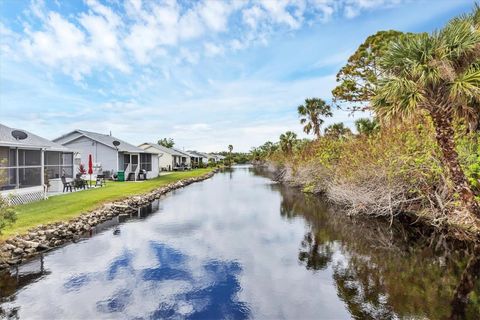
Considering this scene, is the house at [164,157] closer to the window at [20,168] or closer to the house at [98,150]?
the house at [98,150]

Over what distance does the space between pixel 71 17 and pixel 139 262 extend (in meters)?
15.4

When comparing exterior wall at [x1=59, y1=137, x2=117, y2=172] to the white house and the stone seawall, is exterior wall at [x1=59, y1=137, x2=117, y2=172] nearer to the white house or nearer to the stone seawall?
the stone seawall

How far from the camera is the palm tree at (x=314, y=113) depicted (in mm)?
43969

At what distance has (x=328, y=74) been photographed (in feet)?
93.8

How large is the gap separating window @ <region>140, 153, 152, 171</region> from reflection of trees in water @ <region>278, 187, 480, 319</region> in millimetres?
26036

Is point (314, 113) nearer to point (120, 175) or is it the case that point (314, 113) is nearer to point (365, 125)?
point (365, 125)

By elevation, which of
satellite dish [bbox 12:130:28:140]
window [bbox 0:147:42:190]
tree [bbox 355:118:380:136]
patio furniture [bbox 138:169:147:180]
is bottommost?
patio furniture [bbox 138:169:147:180]

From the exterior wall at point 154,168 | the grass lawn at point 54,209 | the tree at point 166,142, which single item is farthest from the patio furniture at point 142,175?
the tree at point 166,142

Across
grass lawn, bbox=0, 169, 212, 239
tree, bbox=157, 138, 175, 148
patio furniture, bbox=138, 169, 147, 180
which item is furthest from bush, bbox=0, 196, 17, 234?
tree, bbox=157, 138, 175, 148

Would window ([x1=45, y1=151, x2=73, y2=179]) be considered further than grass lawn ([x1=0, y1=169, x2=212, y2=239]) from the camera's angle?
Yes

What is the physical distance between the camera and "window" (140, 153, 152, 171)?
37.3 metres

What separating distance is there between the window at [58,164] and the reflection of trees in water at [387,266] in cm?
A: 1892

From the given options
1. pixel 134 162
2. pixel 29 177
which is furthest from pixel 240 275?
pixel 134 162

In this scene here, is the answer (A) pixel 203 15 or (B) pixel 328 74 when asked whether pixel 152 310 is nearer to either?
(A) pixel 203 15
